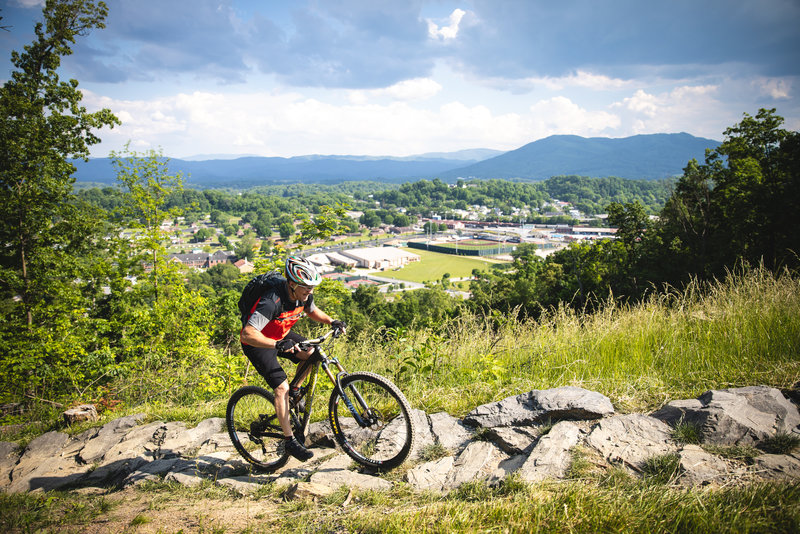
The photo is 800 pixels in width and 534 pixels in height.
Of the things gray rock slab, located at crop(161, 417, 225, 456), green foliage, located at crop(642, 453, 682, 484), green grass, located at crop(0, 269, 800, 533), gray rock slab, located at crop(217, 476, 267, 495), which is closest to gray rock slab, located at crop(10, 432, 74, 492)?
green grass, located at crop(0, 269, 800, 533)

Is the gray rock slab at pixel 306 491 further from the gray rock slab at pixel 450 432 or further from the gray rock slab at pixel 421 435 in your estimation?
the gray rock slab at pixel 450 432

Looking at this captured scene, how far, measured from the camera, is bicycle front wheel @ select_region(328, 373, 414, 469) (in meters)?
3.65

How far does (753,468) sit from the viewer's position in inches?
108

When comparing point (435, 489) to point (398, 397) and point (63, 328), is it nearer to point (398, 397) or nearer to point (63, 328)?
point (398, 397)

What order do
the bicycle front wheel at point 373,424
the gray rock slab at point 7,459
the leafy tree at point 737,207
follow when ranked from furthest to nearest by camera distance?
1. the leafy tree at point 737,207
2. the gray rock slab at point 7,459
3. the bicycle front wheel at point 373,424

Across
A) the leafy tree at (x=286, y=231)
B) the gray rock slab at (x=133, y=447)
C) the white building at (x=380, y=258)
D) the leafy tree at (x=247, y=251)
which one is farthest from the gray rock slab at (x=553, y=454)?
the white building at (x=380, y=258)

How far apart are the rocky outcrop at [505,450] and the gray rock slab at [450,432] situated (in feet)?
0.03

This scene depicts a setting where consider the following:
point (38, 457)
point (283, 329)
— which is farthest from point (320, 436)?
point (38, 457)

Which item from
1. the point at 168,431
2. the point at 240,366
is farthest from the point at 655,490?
the point at 240,366

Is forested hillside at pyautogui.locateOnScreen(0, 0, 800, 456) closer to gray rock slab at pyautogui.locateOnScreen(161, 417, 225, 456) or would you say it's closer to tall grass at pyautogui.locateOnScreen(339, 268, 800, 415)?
tall grass at pyautogui.locateOnScreen(339, 268, 800, 415)

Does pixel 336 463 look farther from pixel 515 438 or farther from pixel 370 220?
pixel 370 220

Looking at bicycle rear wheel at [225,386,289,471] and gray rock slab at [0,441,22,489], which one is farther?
gray rock slab at [0,441,22,489]

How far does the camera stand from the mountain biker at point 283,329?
145 inches

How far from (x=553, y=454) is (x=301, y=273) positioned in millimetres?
2682
